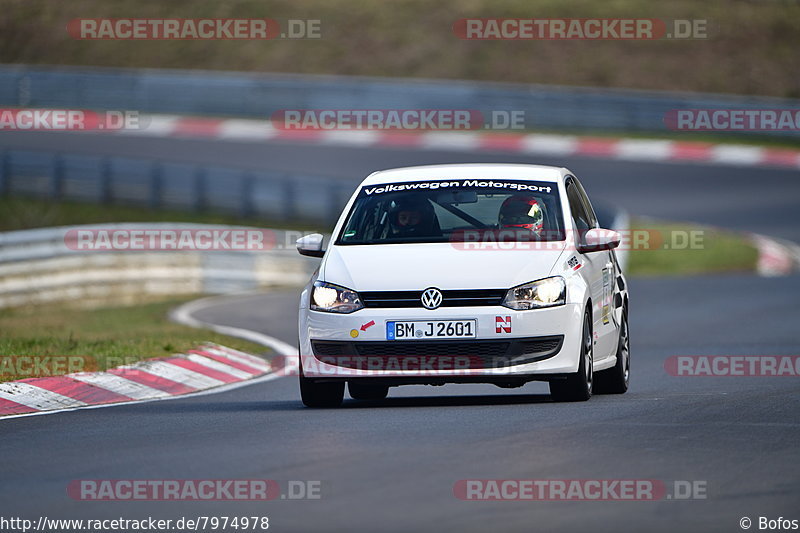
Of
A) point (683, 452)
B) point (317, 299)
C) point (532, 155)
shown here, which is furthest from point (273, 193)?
point (683, 452)

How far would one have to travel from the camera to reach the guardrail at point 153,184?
2898cm

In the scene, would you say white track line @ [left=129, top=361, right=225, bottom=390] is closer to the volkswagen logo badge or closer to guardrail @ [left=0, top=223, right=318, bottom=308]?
the volkswagen logo badge

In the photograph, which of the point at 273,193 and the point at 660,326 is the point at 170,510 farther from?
the point at 273,193

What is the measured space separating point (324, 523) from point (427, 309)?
3.66 meters

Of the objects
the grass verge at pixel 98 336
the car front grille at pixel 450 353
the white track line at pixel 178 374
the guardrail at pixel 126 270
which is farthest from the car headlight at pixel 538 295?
the guardrail at pixel 126 270

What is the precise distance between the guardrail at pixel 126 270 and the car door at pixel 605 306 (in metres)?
11.1

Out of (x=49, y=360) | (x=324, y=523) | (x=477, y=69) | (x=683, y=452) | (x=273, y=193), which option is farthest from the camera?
(x=477, y=69)

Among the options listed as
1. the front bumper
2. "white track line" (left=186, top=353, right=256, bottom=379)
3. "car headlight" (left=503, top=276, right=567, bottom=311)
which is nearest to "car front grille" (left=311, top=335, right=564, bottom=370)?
the front bumper

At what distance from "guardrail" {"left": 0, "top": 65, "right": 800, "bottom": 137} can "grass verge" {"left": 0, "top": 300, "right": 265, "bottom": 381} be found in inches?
649

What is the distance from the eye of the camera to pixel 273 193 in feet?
95.1

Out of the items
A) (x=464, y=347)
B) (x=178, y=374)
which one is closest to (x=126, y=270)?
(x=178, y=374)

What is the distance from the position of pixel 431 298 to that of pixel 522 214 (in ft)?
3.98

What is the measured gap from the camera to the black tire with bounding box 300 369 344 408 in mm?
10641

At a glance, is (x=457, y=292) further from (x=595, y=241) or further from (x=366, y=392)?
(x=366, y=392)
